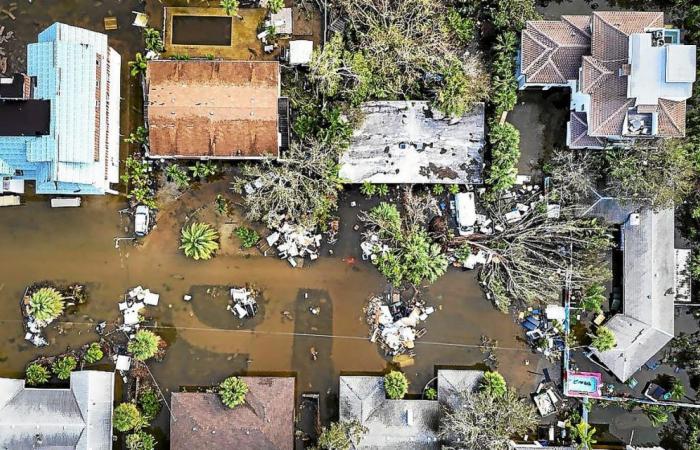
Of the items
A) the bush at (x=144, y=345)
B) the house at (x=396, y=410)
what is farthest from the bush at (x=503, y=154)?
the bush at (x=144, y=345)

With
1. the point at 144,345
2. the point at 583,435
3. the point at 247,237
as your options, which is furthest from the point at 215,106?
the point at 583,435

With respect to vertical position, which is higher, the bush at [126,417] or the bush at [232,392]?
the bush at [232,392]

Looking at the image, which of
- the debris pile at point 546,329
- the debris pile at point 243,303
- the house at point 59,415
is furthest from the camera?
the debris pile at point 243,303

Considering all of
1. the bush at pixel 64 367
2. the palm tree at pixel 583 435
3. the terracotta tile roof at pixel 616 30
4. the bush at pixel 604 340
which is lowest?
the palm tree at pixel 583 435

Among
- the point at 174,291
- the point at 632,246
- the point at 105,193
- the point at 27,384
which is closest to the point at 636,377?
the point at 632,246

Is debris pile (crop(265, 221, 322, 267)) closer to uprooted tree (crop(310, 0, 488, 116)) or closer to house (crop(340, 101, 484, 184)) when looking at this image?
house (crop(340, 101, 484, 184))

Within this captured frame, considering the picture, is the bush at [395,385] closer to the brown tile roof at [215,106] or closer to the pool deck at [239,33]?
the brown tile roof at [215,106]

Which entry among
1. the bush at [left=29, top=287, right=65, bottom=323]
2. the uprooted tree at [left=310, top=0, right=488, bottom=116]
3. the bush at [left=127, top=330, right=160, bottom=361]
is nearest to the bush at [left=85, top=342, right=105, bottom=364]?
the bush at [left=127, top=330, right=160, bottom=361]

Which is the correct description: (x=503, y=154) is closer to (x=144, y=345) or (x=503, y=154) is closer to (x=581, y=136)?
(x=581, y=136)
